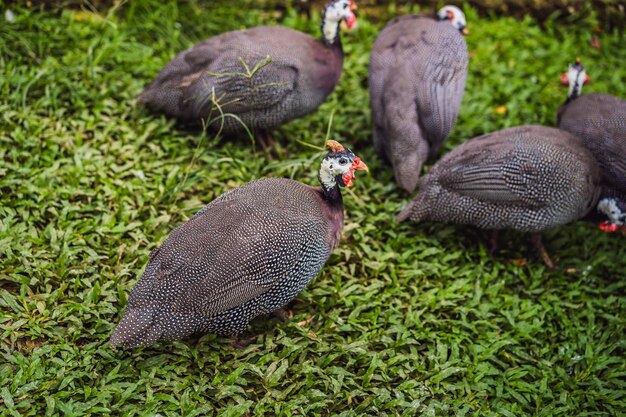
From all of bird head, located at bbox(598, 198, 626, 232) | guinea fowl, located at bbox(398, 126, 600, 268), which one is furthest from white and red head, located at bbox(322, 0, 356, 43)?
bird head, located at bbox(598, 198, 626, 232)

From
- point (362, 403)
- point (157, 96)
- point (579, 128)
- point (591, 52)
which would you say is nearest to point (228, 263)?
point (362, 403)

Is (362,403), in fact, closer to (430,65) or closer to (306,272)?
(306,272)

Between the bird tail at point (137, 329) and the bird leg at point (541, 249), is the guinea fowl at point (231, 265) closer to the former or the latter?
the bird tail at point (137, 329)

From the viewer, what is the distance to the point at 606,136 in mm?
4711

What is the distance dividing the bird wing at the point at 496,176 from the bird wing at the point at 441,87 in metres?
0.41

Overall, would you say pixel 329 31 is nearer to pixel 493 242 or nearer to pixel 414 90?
pixel 414 90

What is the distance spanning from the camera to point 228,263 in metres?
3.45

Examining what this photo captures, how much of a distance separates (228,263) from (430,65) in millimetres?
2274

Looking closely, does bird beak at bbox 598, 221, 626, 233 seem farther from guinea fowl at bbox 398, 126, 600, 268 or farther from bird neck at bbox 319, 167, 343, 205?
bird neck at bbox 319, 167, 343, 205

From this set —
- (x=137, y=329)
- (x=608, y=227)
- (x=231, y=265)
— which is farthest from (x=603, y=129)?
(x=137, y=329)

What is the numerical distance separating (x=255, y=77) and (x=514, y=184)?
176cm

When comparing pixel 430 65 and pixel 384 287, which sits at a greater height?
pixel 430 65

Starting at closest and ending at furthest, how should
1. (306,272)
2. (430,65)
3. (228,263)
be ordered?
(228,263), (306,272), (430,65)

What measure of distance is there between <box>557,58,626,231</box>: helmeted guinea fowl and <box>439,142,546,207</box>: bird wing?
0.58m
